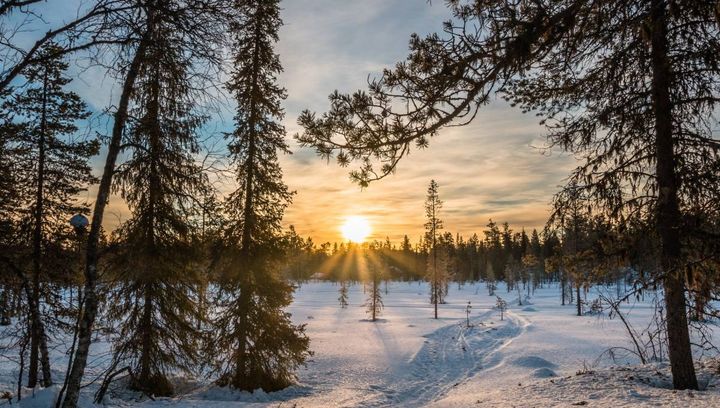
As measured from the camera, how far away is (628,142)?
894 cm

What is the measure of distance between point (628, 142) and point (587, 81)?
1711 mm

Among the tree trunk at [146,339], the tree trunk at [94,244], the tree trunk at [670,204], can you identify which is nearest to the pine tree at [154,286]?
the tree trunk at [146,339]

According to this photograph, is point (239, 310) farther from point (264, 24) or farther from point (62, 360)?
point (62, 360)

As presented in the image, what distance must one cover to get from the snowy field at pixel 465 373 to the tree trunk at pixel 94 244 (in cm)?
390

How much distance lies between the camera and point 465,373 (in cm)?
1734

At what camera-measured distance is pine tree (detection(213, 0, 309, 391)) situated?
551 inches

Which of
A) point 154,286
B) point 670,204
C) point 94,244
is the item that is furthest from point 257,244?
point 670,204

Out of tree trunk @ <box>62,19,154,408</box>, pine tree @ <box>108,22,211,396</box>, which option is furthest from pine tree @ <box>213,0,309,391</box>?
tree trunk @ <box>62,19,154,408</box>

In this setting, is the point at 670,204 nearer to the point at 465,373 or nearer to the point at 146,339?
the point at 465,373

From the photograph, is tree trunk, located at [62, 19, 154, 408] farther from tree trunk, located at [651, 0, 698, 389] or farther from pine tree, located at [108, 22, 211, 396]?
tree trunk, located at [651, 0, 698, 389]

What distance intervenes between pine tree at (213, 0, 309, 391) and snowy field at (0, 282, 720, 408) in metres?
1.27

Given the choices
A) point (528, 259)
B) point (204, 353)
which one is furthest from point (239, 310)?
point (528, 259)

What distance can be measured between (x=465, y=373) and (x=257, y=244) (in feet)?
32.6

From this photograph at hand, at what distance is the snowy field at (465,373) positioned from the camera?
30.1 ft
